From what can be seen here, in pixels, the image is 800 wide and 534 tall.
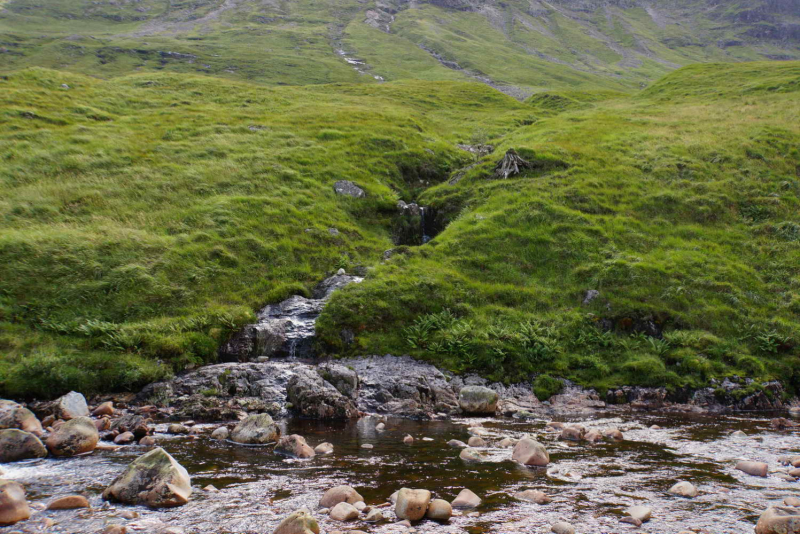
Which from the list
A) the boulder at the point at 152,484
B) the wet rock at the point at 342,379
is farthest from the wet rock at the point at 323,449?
the wet rock at the point at 342,379

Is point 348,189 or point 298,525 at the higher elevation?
point 348,189

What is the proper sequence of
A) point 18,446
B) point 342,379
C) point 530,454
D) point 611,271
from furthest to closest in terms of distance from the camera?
point 611,271, point 342,379, point 530,454, point 18,446

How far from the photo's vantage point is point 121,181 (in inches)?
1323

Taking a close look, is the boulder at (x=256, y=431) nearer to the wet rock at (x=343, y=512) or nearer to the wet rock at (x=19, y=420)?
the wet rock at (x=19, y=420)

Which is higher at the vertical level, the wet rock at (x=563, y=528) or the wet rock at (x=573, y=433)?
the wet rock at (x=563, y=528)

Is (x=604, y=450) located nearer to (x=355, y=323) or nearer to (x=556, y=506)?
(x=556, y=506)

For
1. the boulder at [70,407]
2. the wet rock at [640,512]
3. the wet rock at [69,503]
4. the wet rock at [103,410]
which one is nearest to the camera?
the wet rock at [640,512]

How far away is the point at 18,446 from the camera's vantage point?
12.2 m

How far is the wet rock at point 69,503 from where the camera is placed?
9375mm

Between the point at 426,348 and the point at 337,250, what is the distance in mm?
11994

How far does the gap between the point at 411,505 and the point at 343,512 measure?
53.7 inches

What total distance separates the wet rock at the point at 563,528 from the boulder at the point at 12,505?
10.1m

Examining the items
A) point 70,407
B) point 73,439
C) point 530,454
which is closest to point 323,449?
point 530,454

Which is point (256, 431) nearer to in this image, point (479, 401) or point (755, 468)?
point (479, 401)
